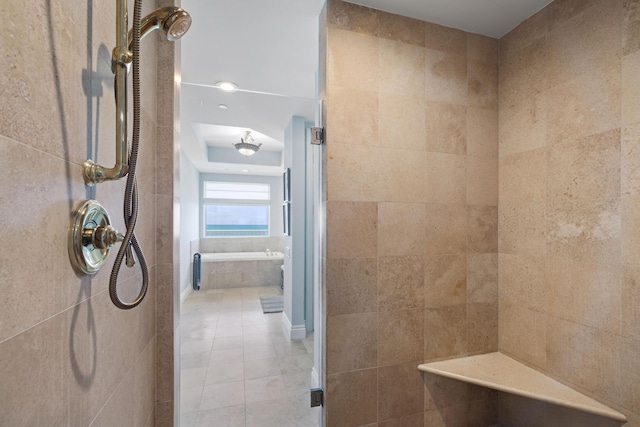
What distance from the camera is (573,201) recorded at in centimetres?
133

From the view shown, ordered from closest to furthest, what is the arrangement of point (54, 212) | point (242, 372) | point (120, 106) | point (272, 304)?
point (54, 212) → point (120, 106) → point (242, 372) → point (272, 304)

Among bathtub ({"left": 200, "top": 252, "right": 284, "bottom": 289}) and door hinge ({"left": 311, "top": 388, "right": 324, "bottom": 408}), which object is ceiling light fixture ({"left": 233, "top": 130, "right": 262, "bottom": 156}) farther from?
door hinge ({"left": 311, "top": 388, "right": 324, "bottom": 408})

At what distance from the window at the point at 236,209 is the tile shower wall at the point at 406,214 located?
5.39m

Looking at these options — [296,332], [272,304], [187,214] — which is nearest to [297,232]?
[296,332]

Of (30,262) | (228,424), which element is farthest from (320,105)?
(228,424)

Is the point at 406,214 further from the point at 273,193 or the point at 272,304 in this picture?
the point at 273,193

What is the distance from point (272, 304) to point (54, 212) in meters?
4.14

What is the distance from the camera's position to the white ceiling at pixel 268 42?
1468mm

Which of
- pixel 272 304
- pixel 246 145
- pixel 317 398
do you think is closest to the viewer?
pixel 317 398

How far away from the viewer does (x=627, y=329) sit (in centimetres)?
113

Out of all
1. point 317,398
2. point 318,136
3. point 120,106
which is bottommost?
point 317,398

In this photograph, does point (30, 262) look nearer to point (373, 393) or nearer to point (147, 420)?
point (147, 420)

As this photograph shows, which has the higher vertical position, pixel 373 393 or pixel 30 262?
pixel 30 262

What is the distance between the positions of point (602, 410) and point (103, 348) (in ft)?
6.41
